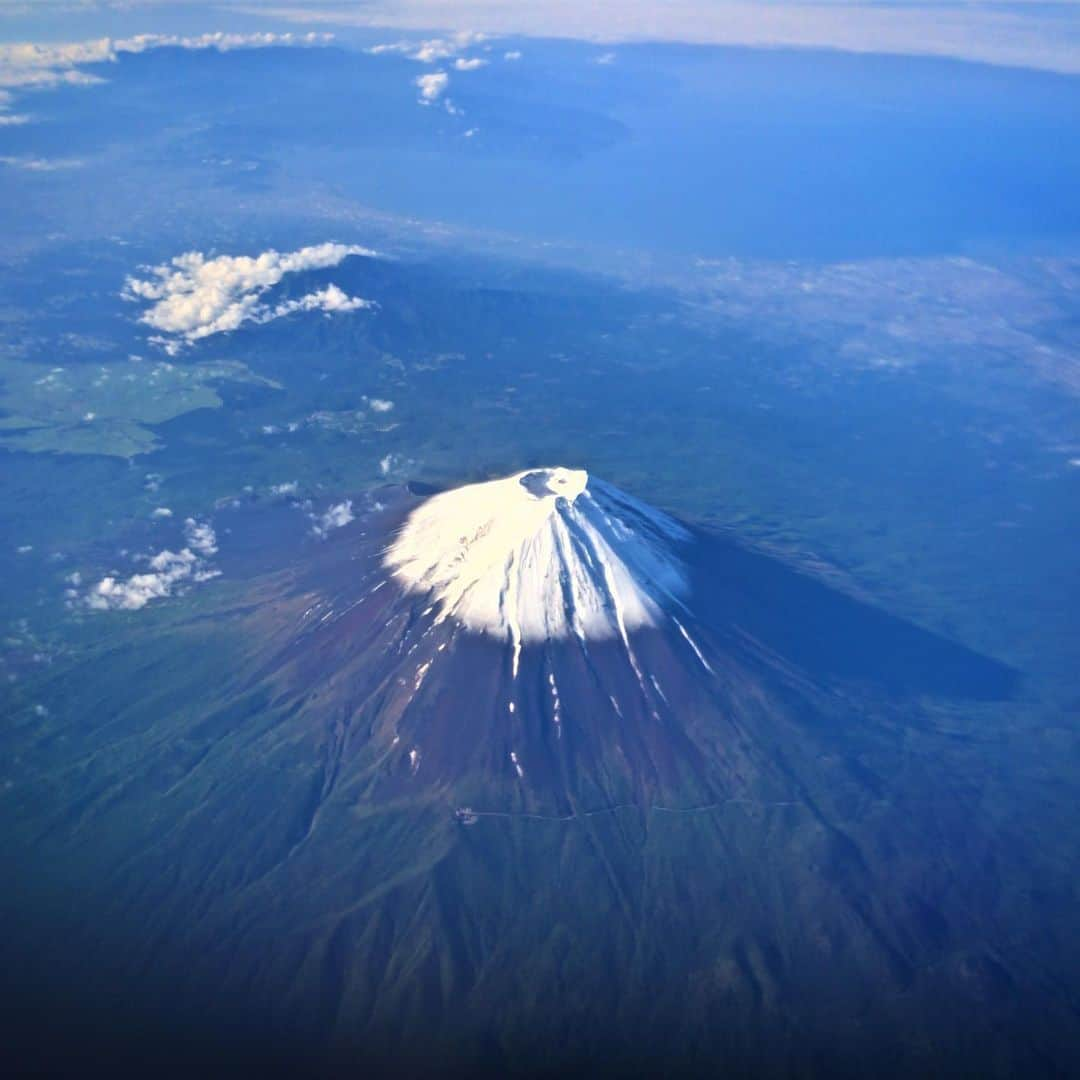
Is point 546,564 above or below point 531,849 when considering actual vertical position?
above

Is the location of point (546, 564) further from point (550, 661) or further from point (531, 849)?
point (531, 849)

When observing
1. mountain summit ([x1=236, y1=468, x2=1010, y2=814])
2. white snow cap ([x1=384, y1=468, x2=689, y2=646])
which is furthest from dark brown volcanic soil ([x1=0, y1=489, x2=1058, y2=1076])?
white snow cap ([x1=384, y1=468, x2=689, y2=646])

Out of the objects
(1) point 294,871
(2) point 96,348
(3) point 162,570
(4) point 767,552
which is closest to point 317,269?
(2) point 96,348

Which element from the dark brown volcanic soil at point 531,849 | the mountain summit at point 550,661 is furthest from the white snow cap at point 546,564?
the dark brown volcanic soil at point 531,849

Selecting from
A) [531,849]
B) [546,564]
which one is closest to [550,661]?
[546,564]

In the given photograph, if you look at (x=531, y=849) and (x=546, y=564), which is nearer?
(x=531, y=849)

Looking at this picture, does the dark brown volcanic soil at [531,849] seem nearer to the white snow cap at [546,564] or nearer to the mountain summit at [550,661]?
the mountain summit at [550,661]

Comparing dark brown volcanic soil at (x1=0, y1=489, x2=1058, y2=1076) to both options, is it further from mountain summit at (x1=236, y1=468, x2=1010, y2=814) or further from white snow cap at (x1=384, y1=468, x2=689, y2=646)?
white snow cap at (x1=384, y1=468, x2=689, y2=646)

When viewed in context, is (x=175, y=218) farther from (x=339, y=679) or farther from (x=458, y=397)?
(x=339, y=679)
